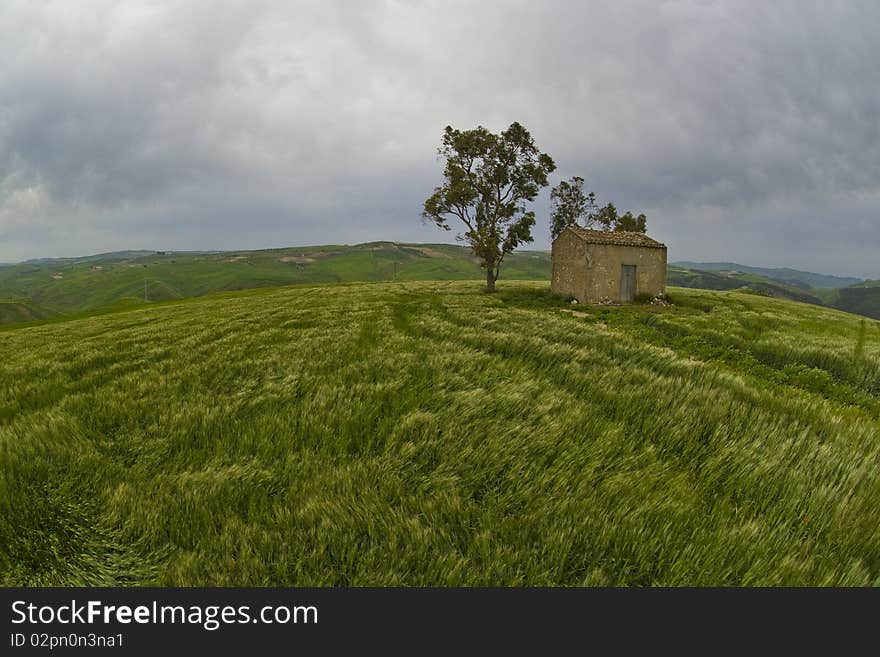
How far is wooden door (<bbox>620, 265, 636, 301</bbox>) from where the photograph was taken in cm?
3416

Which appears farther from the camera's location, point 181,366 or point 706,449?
point 181,366

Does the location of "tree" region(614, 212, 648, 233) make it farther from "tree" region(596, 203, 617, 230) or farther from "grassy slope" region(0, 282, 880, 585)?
"grassy slope" region(0, 282, 880, 585)

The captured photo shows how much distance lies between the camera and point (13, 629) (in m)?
1.98

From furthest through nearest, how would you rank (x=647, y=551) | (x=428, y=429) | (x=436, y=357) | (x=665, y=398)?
(x=436, y=357) → (x=665, y=398) → (x=428, y=429) → (x=647, y=551)

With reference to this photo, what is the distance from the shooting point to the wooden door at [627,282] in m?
34.2

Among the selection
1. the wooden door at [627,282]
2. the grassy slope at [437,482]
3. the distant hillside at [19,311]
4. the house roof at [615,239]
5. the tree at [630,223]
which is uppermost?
the tree at [630,223]

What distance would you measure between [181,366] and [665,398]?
879cm

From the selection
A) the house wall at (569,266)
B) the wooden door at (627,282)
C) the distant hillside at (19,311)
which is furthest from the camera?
the distant hillside at (19,311)

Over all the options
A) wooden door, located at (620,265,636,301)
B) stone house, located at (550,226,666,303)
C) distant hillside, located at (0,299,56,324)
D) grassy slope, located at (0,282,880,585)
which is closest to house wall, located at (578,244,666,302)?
stone house, located at (550,226,666,303)

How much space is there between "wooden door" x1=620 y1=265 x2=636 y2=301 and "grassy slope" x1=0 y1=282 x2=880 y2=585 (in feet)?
104

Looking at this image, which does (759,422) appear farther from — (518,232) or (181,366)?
(518,232)

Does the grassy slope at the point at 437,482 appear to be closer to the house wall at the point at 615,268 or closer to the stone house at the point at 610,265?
the house wall at the point at 615,268

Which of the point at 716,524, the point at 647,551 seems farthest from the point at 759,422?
the point at 647,551

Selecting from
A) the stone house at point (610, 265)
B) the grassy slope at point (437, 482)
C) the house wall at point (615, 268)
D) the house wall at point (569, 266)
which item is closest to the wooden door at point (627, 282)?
the stone house at point (610, 265)
